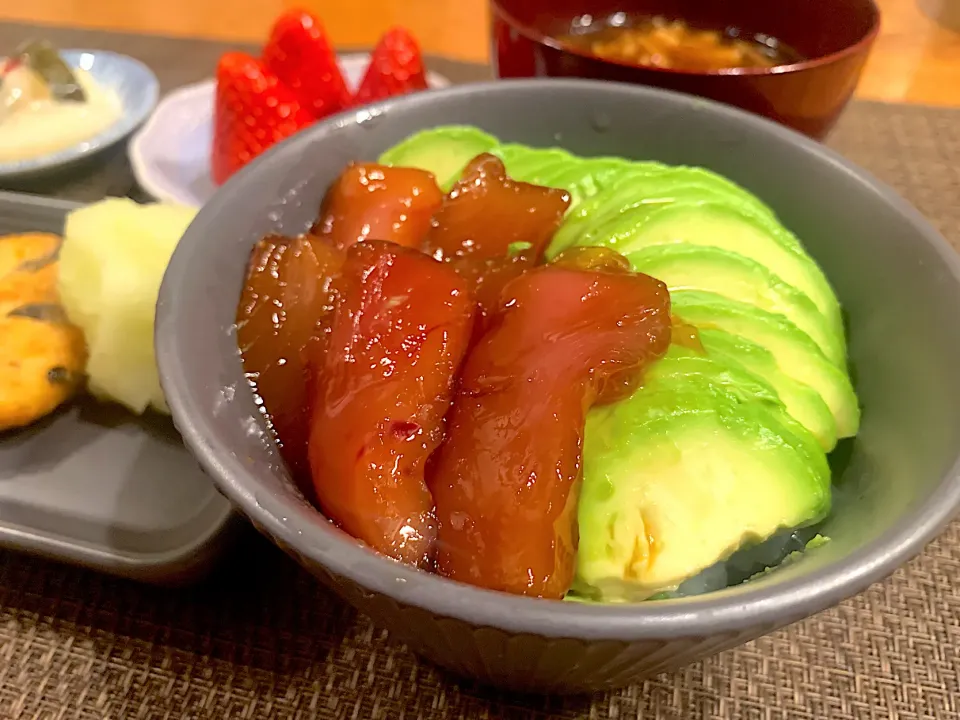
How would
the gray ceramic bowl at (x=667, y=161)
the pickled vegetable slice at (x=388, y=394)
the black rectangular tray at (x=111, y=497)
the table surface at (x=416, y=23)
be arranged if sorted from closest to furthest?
1. the gray ceramic bowl at (x=667, y=161)
2. the pickled vegetable slice at (x=388, y=394)
3. the black rectangular tray at (x=111, y=497)
4. the table surface at (x=416, y=23)

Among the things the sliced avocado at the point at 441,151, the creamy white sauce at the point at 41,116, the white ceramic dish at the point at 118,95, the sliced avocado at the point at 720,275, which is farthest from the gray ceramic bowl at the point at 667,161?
the creamy white sauce at the point at 41,116

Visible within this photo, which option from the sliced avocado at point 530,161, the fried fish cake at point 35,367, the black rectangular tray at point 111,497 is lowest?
the black rectangular tray at point 111,497

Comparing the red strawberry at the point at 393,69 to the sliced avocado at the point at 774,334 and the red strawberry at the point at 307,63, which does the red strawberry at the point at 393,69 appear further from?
the sliced avocado at the point at 774,334

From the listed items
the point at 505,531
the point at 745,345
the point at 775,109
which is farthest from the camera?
the point at 775,109

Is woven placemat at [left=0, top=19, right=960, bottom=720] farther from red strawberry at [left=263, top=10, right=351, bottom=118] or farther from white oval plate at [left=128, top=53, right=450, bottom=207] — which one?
red strawberry at [left=263, top=10, right=351, bottom=118]

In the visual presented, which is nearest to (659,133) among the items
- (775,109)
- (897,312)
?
(775,109)

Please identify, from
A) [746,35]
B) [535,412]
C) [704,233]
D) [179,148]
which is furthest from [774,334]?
[179,148]

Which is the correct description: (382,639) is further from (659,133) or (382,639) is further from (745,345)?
(659,133)
